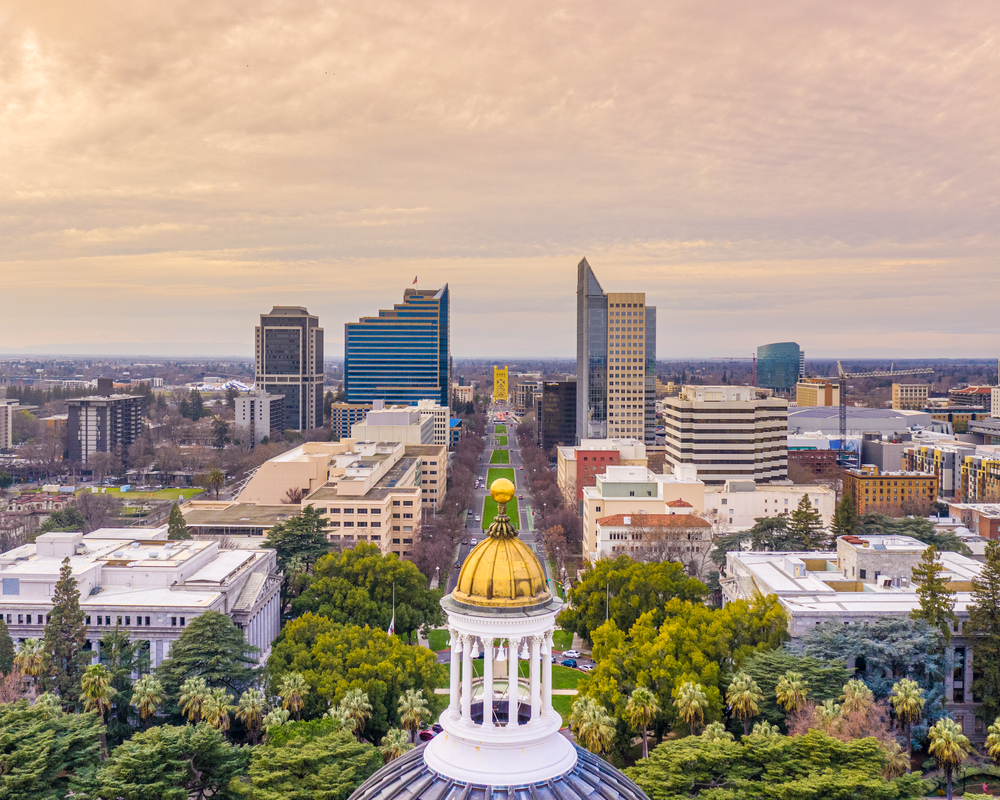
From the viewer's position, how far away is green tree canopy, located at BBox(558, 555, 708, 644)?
244ft

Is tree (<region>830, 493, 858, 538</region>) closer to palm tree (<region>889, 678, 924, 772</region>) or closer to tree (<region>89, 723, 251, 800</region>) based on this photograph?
palm tree (<region>889, 678, 924, 772</region>)

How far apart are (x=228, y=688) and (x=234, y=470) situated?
5547 inches

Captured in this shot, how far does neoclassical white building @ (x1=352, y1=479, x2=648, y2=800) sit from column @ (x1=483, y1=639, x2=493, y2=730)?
2cm

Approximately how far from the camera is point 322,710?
5325 centimetres

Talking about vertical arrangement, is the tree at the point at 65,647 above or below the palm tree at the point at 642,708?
above

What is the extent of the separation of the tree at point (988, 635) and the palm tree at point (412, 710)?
37.7 meters

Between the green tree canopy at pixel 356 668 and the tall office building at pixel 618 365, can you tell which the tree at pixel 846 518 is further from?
the tall office building at pixel 618 365

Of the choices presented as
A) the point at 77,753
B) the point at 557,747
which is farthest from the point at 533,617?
the point at 77,753

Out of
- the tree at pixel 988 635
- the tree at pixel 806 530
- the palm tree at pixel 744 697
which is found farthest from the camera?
the tree at pixel 806 530

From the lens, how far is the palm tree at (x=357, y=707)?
160ft

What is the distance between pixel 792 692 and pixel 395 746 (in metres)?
24.0

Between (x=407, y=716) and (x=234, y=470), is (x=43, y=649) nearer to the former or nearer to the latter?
(x=407, y=716)

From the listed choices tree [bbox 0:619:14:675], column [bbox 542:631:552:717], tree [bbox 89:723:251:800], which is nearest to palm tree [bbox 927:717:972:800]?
column [bbox 542:631:552:717]

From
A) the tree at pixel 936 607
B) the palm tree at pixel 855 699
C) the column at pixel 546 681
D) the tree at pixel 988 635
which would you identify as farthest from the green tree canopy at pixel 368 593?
the column at pixel 546 681
